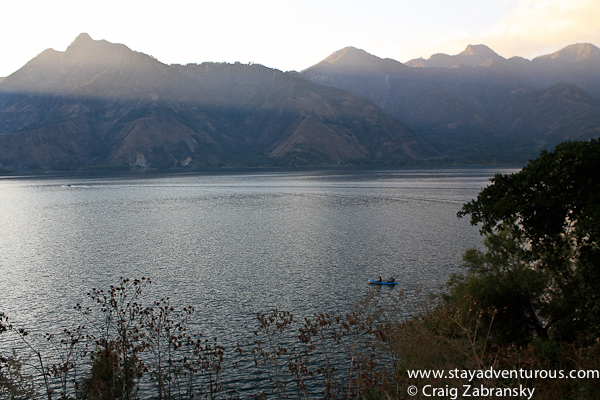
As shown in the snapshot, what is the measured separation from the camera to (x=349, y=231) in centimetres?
8625

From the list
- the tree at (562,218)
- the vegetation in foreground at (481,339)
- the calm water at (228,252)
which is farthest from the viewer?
the calm water at (228,252)

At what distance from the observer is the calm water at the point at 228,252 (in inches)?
1806

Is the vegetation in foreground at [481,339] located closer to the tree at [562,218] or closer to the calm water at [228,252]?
the tree at [562,218]

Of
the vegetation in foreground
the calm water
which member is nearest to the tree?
the vegetation in foreground

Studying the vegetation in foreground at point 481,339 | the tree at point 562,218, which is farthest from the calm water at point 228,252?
the tree at point 562,218

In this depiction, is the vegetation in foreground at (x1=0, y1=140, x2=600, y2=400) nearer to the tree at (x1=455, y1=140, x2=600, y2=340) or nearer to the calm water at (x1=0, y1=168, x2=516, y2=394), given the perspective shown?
the tree at (x1=455, y1=140, x2=600, y2=340)

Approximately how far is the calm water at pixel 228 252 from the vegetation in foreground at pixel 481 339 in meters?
9.51

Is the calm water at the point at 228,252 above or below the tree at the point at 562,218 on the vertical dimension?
below

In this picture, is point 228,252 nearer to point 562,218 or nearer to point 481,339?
point 481,339

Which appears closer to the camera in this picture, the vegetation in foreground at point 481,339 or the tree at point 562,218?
the vegetation in foreground at point 481,339

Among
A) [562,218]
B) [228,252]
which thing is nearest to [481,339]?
Result: [562,218]

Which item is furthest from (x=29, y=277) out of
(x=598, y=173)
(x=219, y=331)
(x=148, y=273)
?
(x=598, y=173)

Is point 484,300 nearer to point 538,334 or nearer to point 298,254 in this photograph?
point 538,334

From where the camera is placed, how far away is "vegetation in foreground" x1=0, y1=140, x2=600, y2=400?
2114 cm
